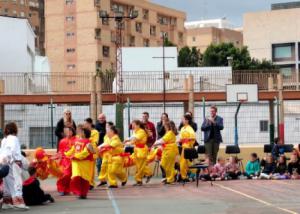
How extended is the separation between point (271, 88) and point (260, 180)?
16380mm

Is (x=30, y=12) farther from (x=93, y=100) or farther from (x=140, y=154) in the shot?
(x=140, y=154)

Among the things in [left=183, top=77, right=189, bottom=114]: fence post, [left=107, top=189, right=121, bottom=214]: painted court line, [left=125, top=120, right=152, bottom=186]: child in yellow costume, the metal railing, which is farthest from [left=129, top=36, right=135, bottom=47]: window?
[left=107, top=189, right=121, bottom=214]: painted court line

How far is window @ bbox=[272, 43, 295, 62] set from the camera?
97938 millimetres

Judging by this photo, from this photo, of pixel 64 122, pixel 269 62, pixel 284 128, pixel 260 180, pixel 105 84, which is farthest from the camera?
pixel 269 62

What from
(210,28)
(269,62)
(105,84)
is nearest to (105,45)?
(269,62)

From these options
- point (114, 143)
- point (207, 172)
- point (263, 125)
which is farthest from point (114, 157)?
point (263, 125)

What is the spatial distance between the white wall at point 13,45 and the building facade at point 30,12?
5156cm

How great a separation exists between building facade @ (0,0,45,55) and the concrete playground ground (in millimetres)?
97082

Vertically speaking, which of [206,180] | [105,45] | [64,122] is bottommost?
[206,180]

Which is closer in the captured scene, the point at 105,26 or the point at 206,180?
the point at 206,180

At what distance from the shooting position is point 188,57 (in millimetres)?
97125

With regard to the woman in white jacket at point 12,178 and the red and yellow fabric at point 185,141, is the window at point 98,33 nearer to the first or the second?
the red and yellow fabric at point 185,141

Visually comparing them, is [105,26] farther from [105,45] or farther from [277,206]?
[277,206]

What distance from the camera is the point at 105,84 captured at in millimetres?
38188
